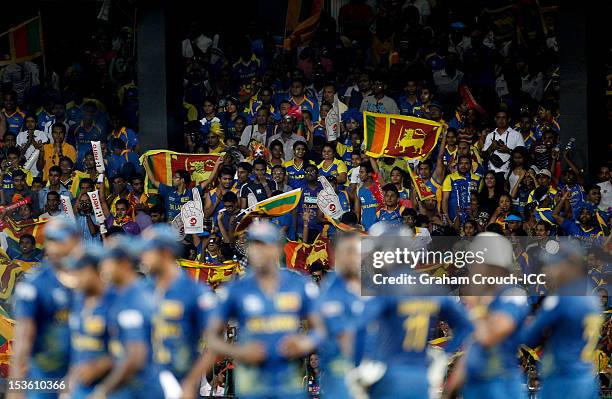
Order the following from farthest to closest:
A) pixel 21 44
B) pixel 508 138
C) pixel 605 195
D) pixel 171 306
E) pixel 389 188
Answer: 1. pixel 21 44
2. pixel 508 138
3. pixel 605 195
4. pixel 389 188
5. pixel 171 306

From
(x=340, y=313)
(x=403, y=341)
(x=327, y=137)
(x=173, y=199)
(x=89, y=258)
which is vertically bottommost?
(x=403, y=341)

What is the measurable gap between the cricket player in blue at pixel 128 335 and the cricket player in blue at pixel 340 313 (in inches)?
68.1

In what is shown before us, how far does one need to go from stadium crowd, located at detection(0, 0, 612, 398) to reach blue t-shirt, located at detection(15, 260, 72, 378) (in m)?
4.59

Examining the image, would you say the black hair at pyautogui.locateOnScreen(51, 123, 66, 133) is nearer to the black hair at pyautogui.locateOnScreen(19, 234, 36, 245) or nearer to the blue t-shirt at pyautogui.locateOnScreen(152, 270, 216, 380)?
the black hair at pyautogui.locateOnScreen(19, 234, 36, 245)

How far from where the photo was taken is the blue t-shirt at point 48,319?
11203 mm

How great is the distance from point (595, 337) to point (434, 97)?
10336 mm

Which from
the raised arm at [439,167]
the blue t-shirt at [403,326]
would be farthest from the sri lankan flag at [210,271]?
the blue t-shirt at [403,326]

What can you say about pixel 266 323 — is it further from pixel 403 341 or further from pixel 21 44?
pixel 21 44

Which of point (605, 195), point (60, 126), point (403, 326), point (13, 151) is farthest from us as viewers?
point (60, 126)

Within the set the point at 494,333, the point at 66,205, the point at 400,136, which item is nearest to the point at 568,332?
the point at 494,333

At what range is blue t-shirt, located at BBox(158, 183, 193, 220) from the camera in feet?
62.0

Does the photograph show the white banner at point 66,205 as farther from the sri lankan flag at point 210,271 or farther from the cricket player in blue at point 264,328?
the cricket player in blue at point 264,328

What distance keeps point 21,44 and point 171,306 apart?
520 inches

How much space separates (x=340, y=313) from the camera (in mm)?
11875
